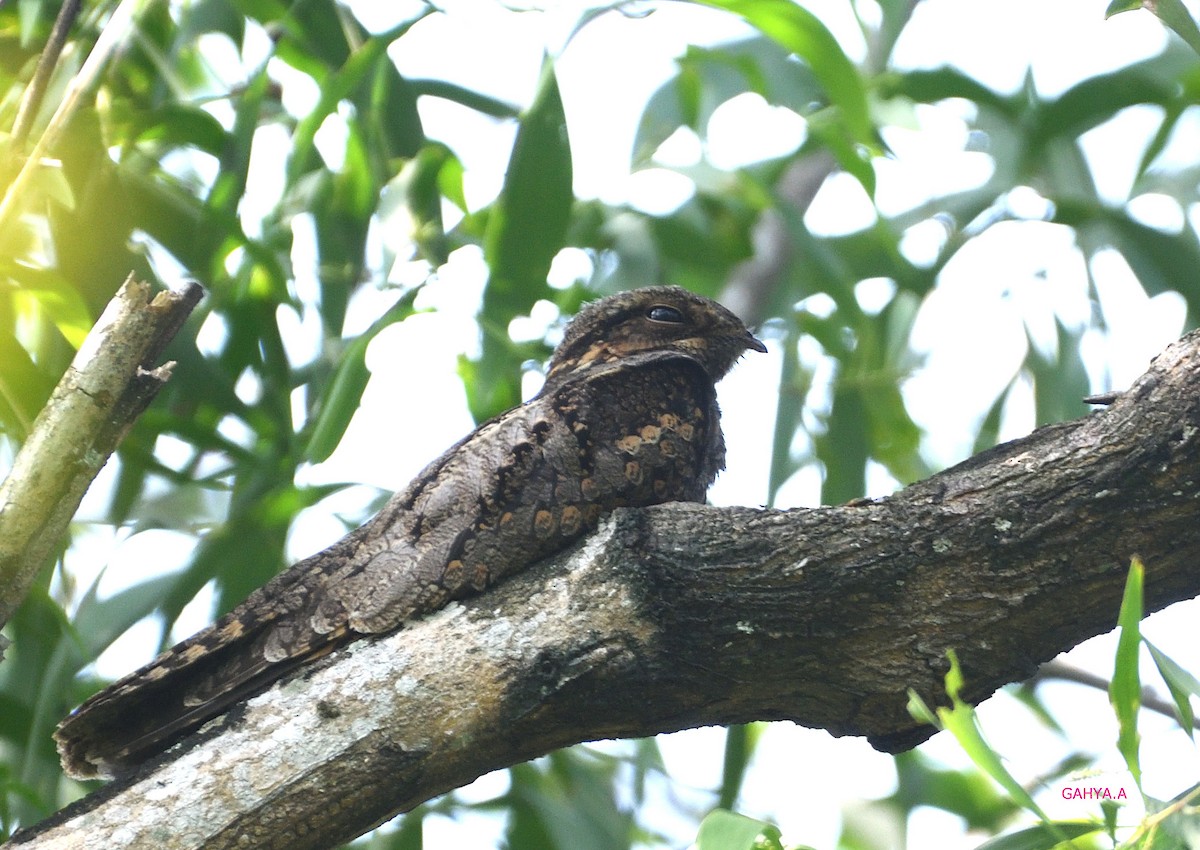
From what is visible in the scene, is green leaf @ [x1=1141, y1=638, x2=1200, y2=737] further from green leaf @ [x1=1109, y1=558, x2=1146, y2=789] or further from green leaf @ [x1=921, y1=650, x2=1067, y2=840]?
green leaf @ [x1=921, y1=650, x2=1067, y2=840]

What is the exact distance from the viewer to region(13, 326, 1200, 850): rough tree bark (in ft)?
7.55

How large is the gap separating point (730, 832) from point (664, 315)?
205 centimetres

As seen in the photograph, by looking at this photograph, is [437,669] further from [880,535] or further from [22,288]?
[22,288]

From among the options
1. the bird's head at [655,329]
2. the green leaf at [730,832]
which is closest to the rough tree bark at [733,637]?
the green leaf at [730,832]

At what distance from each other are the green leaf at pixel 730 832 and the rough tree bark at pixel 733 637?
37 centimetres

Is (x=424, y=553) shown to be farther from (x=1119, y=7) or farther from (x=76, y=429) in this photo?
(x=1119, y=7)

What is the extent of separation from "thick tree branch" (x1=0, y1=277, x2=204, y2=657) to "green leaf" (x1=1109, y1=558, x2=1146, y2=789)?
1.85 metres

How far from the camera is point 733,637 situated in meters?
2.45

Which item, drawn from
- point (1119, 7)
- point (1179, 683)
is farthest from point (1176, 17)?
point (1179, 683)

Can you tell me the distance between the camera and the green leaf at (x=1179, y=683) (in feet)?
6.88

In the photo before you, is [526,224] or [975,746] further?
[526,224]

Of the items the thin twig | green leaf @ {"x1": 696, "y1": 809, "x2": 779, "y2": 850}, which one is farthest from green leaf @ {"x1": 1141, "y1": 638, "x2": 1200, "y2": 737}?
the thin twig

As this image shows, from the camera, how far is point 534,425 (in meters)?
2.95

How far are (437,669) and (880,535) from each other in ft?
3.10
